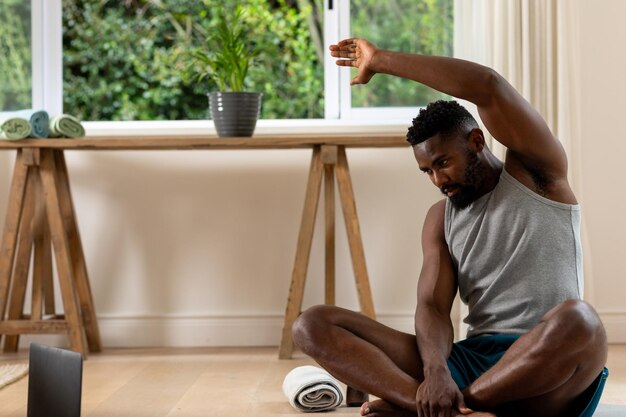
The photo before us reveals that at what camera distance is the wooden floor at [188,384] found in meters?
2.88

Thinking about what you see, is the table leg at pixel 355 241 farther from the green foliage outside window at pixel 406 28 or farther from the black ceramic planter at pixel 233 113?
the green foliage outside window at pixel 406 28

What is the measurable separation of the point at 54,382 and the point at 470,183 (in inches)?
42.8

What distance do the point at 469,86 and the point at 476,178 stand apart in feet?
0.85

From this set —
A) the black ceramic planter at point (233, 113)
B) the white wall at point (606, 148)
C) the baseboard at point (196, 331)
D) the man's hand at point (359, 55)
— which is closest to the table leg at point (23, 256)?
the baseboard at point (196, 331)

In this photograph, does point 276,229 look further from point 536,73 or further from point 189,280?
point 536,73

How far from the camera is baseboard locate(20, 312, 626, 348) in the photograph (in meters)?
4.07

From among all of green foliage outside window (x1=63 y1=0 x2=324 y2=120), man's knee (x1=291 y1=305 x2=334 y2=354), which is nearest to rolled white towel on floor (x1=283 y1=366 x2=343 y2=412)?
man's knee (x1=291 y1=305 x2=334 y2=354)

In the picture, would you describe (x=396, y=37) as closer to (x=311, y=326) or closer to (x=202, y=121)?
(x=202, y=121)

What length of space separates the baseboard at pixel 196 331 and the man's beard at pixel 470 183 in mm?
Answer: 1647

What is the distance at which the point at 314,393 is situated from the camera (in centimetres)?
290

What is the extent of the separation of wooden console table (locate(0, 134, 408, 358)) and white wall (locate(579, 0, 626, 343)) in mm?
886

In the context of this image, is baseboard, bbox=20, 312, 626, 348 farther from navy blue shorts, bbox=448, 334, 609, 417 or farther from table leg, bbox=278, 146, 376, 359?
navy blue shorts, bbox=448, 334, 609, 417

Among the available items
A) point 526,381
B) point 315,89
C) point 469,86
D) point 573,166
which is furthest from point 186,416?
point 315,89

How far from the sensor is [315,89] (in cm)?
482
